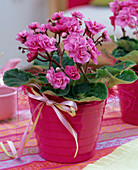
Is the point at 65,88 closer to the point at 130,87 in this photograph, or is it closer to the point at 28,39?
the point at 28,39

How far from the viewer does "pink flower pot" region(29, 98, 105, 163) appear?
563 mm

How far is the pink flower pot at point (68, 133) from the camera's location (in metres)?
0.56

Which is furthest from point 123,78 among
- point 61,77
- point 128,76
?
point 61,77

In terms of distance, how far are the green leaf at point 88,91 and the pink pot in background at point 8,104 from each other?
0.82ft

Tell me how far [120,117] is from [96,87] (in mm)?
313

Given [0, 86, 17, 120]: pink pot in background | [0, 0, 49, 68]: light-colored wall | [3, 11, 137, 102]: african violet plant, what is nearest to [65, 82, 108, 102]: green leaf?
[3, 11, 137, 102]: african violet plant

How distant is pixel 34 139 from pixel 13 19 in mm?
2501

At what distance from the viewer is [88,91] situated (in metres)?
0.55

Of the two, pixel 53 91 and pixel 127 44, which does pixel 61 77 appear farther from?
pixel 127 44

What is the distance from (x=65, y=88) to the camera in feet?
1.78

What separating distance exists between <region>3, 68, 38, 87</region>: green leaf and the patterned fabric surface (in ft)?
0.28

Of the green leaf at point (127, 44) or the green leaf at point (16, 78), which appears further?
the green leaf at point (127, 44)

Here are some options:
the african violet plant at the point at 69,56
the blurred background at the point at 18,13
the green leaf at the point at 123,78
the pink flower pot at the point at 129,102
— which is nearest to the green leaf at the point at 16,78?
the african violet plant at the point at 69,56

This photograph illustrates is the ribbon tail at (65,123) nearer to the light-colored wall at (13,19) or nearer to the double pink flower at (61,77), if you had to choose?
the double pink flower at (61,77)
